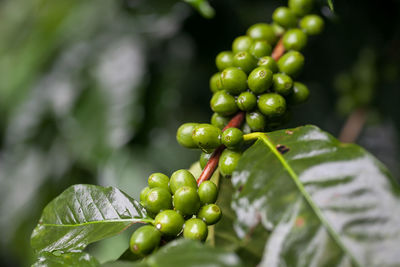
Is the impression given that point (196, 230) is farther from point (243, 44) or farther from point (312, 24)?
point (312, 24)

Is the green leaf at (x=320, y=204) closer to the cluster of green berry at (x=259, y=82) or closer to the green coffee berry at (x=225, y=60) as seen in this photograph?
the cluster of green berry at (x=259, y=82)

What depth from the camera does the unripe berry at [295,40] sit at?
31.0 inches

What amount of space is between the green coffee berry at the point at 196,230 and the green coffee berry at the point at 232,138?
14cm

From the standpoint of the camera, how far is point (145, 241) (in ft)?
1.69

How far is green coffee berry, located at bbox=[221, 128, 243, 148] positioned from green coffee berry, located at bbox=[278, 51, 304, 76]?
7.8 inches

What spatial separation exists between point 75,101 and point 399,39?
129 centimetres

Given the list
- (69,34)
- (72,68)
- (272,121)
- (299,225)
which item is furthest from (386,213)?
(69,34)

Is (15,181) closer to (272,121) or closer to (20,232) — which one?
(20,232)

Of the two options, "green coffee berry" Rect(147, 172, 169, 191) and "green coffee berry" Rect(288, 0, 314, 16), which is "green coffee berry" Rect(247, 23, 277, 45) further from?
"green coffee berry" Rect(147, 172, 169, 191)

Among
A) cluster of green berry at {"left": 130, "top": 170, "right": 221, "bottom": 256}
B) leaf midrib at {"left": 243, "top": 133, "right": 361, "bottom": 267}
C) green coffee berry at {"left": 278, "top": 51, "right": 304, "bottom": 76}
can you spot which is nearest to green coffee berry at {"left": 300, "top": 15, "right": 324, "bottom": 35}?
green coffee berry at {"left": 278, "top": 51, "right": 304, "bottom": 76}

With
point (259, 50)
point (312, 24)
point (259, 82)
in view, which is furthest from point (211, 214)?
point (312, 24)

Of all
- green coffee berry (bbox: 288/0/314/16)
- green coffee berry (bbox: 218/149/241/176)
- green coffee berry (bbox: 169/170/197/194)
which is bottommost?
green coffee berry (bbox: 218/149/241/176)

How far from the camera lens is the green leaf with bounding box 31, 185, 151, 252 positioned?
599 millimetres

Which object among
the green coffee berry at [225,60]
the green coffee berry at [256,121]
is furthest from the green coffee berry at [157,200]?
the green coffee berry at [225,60]
